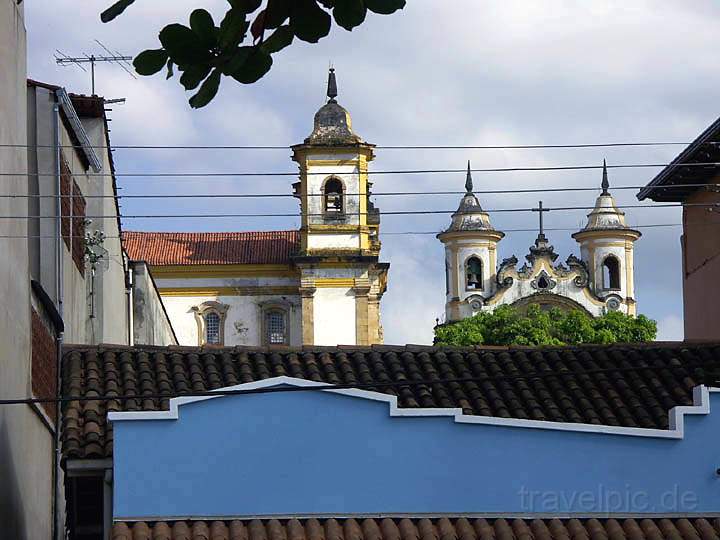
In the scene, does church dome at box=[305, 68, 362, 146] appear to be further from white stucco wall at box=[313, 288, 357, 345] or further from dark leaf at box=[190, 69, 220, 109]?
dark leaf at box=[190, 69, 220, 109]

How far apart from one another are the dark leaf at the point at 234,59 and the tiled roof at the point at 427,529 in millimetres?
9843

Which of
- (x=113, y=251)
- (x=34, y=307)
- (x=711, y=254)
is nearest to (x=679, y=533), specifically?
(x=34, y=307)

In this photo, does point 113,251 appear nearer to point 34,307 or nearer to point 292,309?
point 34,307

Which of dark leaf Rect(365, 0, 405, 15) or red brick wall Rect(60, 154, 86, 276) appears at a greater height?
red brick wall Rect(60, 154, 86, 276)

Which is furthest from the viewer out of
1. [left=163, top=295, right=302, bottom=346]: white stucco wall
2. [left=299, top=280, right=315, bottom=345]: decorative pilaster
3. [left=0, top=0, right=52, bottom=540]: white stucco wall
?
[left=163, top=295, right=302, bottom=346]: white stucco wall

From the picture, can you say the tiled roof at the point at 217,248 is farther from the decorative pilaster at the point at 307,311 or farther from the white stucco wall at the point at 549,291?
the white stucco wall at the point at 549,291

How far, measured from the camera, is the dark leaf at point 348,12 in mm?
6094

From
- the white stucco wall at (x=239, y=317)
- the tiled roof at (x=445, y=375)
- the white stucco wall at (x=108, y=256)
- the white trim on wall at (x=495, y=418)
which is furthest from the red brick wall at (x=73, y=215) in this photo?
the white stucco wall at (x=239, y=317)

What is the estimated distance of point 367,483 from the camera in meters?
16.1

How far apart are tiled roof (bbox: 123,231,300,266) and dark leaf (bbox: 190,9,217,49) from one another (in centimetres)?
6589

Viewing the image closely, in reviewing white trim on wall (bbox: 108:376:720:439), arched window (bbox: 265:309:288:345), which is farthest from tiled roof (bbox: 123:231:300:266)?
white trim on wall (bbox: 108:376:720:439)

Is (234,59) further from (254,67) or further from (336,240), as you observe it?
(336,240)

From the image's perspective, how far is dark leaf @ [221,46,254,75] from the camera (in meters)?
6.14

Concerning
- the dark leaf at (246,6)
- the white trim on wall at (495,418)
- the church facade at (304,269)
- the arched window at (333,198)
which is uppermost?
the arched window at (333,198)
